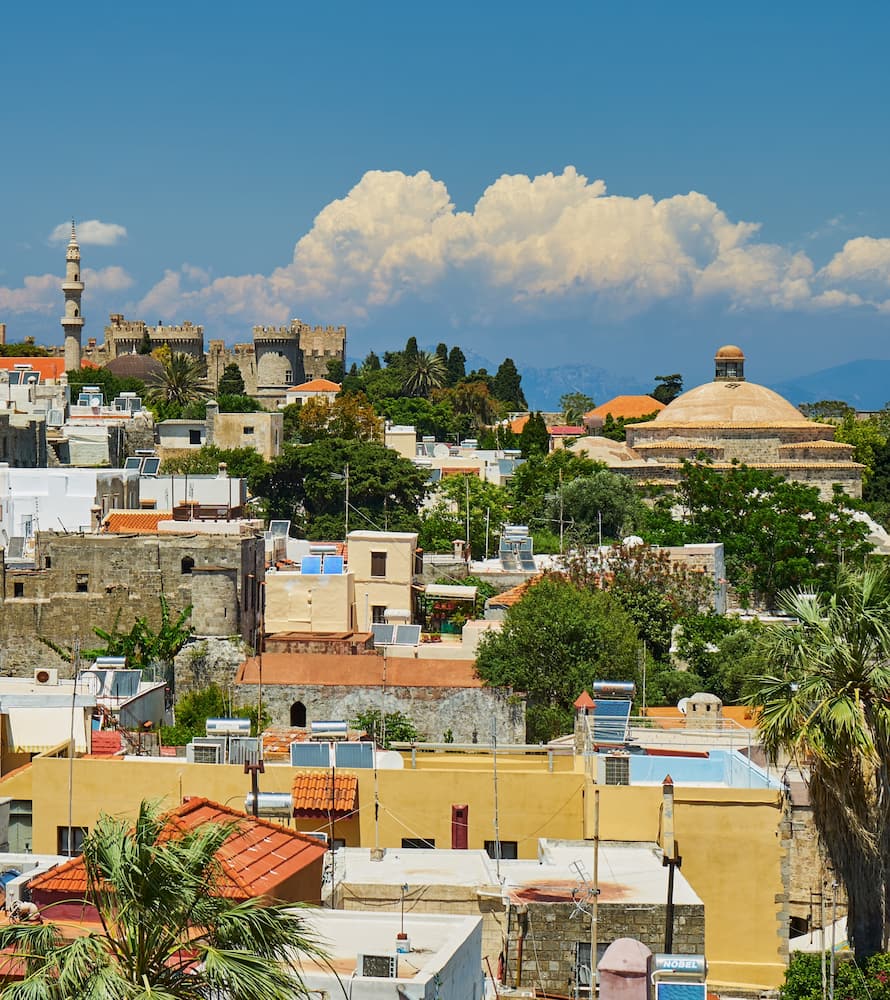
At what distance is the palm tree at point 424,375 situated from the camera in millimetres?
97188

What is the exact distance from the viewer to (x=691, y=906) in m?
15.1

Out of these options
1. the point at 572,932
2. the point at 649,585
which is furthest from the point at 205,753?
the point at 649,585

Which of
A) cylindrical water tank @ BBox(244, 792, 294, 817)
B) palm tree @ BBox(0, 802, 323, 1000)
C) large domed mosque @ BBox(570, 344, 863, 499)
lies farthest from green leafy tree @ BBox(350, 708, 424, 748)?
large domed mosque @ BBox(570, 344, 863, 499)

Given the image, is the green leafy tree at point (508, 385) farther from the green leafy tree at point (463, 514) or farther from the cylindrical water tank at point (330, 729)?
the cylindrical water tank at point (330, 729)

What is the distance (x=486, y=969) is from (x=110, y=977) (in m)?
5.36

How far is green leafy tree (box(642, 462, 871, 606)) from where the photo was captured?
43969 mm

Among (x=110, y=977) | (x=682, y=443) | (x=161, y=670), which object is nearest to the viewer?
(x=110, y=977)

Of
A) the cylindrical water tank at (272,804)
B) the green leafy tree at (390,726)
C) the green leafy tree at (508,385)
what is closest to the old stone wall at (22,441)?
the green leafy tree at (390,726)

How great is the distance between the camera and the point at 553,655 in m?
29.5

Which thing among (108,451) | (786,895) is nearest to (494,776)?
(786,895)

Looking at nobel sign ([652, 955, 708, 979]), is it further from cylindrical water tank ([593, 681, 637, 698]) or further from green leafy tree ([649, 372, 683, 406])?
green leafy tree ([649, 372, 683, 406])

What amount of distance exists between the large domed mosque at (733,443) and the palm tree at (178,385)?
21.4 m

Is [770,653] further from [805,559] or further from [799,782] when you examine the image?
[805,559]

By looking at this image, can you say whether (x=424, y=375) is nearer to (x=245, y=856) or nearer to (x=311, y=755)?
(x=311, y=755)
